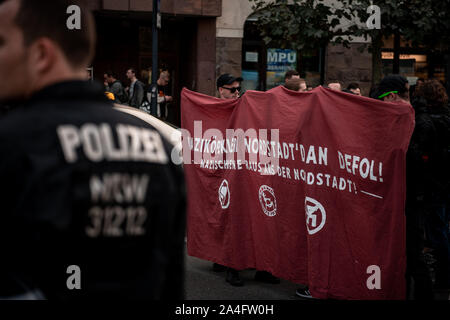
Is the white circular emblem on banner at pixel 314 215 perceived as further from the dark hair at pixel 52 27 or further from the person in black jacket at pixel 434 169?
the dark hair at pixel 52 27

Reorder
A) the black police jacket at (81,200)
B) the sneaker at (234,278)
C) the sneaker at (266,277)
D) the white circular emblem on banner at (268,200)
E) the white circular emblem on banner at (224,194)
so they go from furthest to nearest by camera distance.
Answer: the white circular emblem on banner at (224,194) → the sneaker at (266,277) → the sneaker at (234,278) → the white circular emblem on banner at (268,200) → the black police jacket at (81,200)

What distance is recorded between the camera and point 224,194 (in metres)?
6.75

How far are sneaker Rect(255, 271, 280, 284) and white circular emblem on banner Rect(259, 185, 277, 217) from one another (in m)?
0.71

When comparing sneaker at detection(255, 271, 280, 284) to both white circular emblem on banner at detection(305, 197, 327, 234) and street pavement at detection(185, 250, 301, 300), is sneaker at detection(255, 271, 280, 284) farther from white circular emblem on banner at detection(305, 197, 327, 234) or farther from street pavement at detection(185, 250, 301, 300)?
white circular emblem on banner at detection(305, 197, 327, 234)

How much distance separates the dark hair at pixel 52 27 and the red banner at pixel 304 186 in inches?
137

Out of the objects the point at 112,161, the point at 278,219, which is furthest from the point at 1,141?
the point at 278,219

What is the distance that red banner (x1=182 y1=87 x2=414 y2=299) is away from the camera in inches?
201

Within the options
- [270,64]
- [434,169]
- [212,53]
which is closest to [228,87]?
[434,169]

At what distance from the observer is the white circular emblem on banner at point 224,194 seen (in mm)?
6691

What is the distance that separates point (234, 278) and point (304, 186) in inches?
50.2

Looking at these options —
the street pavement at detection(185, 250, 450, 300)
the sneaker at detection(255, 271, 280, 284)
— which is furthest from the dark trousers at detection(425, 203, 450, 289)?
the sneaker at detection(255, 271, 280, 284)

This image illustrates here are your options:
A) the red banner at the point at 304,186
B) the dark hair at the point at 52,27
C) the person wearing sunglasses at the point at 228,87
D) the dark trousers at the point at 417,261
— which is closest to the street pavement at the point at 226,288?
the red banner at the point at 304,186

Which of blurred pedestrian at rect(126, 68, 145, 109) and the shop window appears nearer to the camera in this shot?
blurred pedestrian at rect(126, 68, 145, 109)

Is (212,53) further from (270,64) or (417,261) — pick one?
(417,261)
